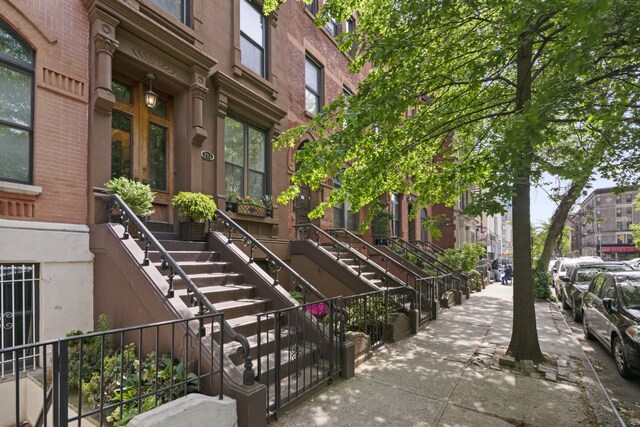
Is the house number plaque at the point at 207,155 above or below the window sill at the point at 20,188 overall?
above

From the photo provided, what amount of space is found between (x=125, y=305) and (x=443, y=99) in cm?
756

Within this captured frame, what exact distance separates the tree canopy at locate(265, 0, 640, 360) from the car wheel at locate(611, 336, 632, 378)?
122cm

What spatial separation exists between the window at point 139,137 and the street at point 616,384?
8399 mm

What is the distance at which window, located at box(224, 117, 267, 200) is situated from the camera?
347 inches

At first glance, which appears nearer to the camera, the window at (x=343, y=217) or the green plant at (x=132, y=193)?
the green plant at (x=132, y=193)

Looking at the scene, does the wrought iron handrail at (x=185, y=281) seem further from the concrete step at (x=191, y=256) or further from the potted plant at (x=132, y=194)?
the concrete step at (x=191, y=256)

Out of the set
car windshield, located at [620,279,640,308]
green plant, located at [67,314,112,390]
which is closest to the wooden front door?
green plant, located at [67,314,112,390]

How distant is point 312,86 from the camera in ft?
42.1

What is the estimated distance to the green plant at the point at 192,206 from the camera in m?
6.81

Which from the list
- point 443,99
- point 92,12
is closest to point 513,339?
point 443,99

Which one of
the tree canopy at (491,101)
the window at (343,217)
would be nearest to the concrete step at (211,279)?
the tree canopy at (491,101)

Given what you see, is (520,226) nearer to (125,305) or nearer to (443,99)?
(443,99)

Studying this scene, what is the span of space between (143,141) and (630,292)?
32.9 feet

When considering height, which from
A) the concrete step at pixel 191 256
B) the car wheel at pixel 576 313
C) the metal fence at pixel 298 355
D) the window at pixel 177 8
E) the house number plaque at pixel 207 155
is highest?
the window at pixel 177 8
